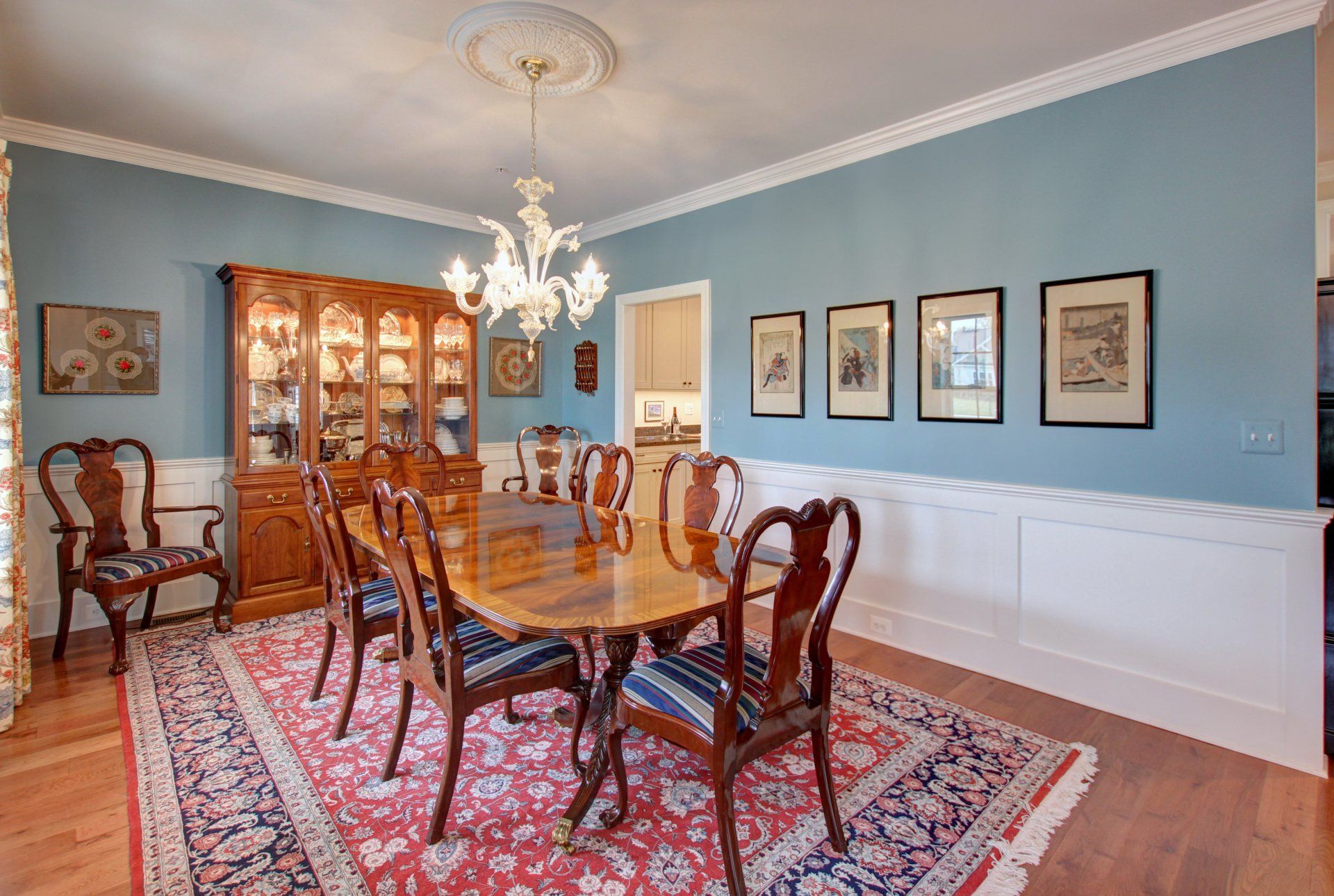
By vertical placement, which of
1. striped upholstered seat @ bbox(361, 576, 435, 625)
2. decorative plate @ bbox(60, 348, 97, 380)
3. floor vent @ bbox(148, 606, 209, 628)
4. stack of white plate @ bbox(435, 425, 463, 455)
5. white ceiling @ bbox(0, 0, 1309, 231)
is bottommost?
floor vent @ bbox(148, 606, 209, 628)

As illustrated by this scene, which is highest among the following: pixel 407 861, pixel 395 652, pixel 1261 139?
pixel 1261 139

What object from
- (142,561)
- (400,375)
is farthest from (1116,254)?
(142,561)

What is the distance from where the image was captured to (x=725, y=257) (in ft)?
13.9

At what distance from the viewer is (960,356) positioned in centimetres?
314

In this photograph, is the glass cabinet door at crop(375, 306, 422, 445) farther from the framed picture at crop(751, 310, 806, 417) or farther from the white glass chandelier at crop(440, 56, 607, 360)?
the framed picture at crop(751, 310, 806, 417)

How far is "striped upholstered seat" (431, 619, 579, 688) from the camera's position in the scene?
194 cm

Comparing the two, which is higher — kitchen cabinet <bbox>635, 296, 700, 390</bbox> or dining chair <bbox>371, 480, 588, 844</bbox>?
kitchen cabinet <bbox>635, 296, 700, 390</bbox>

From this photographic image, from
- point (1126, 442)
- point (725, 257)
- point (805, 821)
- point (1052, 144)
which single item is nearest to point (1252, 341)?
point (1126, 442)

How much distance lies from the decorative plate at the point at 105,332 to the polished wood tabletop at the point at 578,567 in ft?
6.08

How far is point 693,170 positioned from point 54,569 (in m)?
4.28

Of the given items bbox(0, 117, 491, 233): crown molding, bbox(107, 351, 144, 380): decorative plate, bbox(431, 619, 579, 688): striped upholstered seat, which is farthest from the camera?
bbox(107, 351, 144, 380): decorative plate

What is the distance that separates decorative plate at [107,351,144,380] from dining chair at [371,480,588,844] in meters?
2.82

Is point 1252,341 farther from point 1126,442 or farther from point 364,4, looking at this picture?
point 364,4

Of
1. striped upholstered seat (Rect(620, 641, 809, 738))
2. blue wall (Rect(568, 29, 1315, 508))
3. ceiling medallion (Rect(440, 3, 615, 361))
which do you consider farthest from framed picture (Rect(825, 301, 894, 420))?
striped upholstered seat (Rect(620, 641, 809, 738))
